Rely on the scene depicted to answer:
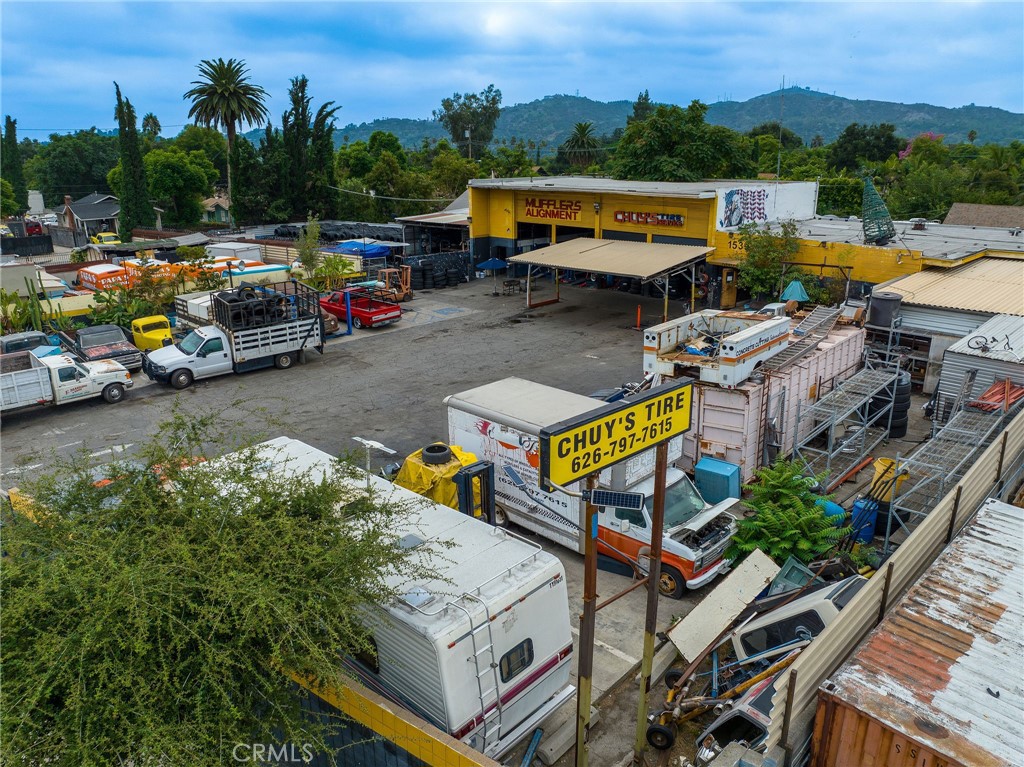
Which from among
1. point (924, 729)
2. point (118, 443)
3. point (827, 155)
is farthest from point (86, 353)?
point (827, 155)

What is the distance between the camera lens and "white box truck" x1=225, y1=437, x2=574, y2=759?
7105 mm

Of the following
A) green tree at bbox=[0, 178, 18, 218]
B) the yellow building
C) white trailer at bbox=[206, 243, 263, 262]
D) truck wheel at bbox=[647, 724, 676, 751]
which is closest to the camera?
truck wheel at bbox=[647, 724, 676, 751]

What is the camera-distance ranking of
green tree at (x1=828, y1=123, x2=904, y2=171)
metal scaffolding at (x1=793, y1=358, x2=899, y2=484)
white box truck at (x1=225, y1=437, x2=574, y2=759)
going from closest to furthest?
white box truck at (x1=225, y1=437, x2=574, y2=759) → metal scaffolding at (x1=793, y1=358, x2=899, y2=484) → green tree at (x1=828, y1=123, x2=904, y2=171)

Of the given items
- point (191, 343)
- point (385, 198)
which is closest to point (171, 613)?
point (191, 343)

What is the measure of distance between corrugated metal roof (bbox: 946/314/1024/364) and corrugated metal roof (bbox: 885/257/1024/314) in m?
2.04

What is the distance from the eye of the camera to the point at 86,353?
23.0m

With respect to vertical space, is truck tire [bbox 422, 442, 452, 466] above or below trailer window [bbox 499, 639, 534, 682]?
above

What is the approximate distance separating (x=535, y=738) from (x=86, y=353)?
20.9 metres

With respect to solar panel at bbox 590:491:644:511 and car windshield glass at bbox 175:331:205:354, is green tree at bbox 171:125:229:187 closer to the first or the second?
car windshield glass at bbox 175:331:205:354

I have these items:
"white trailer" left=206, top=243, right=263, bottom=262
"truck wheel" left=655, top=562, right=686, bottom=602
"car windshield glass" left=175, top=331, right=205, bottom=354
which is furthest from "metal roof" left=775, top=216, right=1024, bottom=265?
"white trailer" left=206, top=243, right=263, bottom=262

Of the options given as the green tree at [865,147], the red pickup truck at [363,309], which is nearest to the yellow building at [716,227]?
the red pickup truck at [363,309]

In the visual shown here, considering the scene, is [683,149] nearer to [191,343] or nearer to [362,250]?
[362,250]

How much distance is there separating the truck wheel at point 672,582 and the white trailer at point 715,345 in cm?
436

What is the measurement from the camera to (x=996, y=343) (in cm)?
1662
